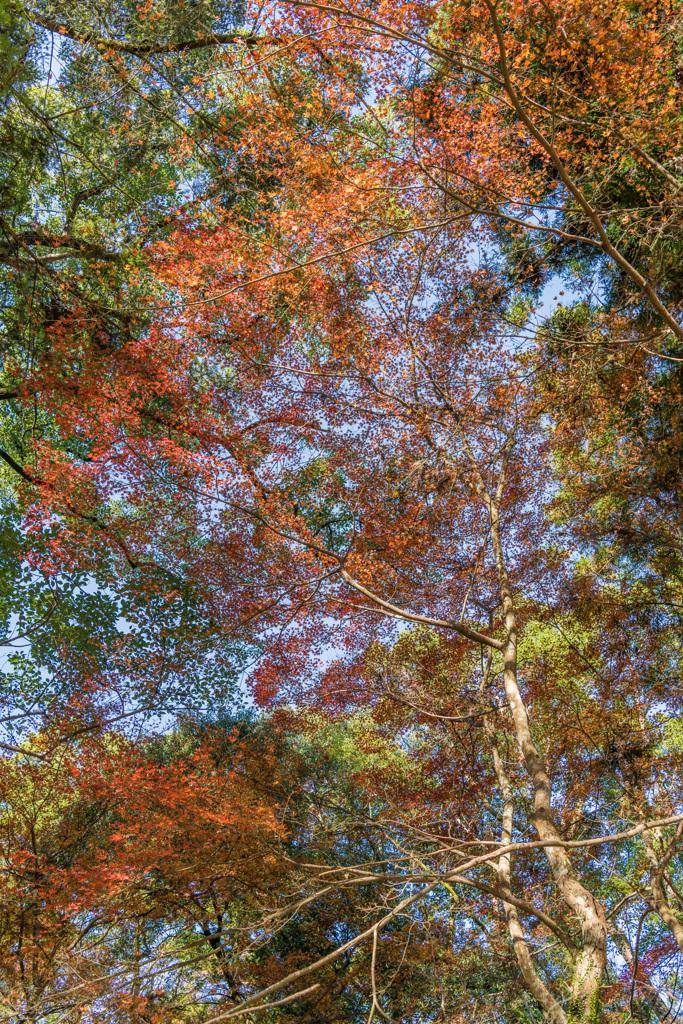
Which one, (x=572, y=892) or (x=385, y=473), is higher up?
(x=385, y=473)

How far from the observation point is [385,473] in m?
13.2

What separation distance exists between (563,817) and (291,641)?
7.20 meters

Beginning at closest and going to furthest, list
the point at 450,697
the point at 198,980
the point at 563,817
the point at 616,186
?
the point at 198,980 → the point at 616,186 → the point at 450,697 → the point at 563,817

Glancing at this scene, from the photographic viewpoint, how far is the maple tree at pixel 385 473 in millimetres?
10797

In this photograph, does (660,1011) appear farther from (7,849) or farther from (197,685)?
(7,849)

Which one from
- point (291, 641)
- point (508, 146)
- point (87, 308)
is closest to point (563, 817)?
point (291, 641)

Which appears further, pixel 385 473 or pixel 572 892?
pixel 385 473

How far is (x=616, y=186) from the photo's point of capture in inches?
406

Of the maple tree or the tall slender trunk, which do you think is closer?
the tall slender trunk

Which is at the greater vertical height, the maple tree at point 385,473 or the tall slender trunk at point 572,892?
the maple tree at point 385,473

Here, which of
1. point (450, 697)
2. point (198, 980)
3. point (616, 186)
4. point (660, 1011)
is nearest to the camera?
point (198, 980)

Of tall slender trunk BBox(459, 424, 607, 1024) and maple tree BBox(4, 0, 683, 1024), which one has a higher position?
maple tree BBox(4, 0, 683, 1024)

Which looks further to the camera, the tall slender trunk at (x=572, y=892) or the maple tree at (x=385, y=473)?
the maple tree at (x=385, y=473)

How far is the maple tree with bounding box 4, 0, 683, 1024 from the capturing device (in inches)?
425
